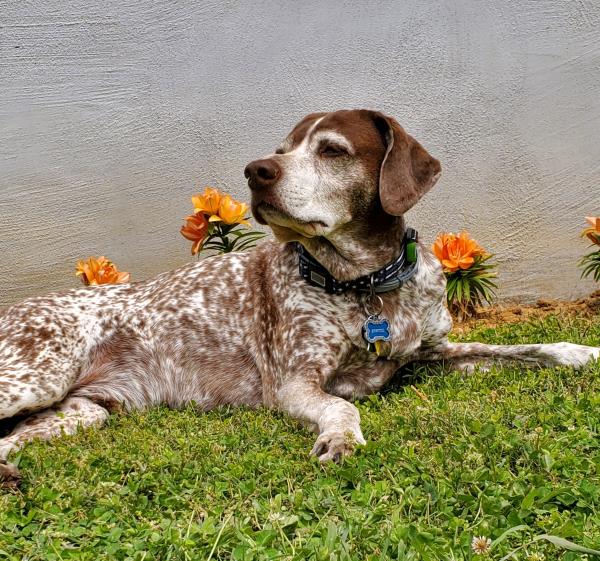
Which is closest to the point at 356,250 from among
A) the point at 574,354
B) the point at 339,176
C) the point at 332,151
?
the point at 339,176

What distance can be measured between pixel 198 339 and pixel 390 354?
1.05 meters

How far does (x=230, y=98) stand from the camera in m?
5.78

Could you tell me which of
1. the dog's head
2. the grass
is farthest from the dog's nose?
the grass

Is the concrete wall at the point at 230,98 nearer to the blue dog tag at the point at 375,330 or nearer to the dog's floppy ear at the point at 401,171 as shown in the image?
the dog's floppy ear at the point at 401,171

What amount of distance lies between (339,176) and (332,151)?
0.13m

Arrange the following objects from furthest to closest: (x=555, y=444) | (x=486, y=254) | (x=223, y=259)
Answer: (x=486, y=254) < (x=223, y=259) < (x=555, y=444)

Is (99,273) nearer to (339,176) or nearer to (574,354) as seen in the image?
(339,176)

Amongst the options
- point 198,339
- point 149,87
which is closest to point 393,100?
point 149,87

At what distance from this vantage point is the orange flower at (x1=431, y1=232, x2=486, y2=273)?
5348 mm

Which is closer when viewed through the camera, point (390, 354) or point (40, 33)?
point (390, 354)

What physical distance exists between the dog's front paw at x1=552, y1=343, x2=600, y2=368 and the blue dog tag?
2.69ft

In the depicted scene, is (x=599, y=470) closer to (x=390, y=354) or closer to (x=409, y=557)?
(x=409, y=557)

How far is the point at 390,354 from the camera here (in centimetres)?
376

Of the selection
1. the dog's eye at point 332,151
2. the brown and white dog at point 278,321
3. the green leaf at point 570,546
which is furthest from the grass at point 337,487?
the dog's eye at point 332,151
